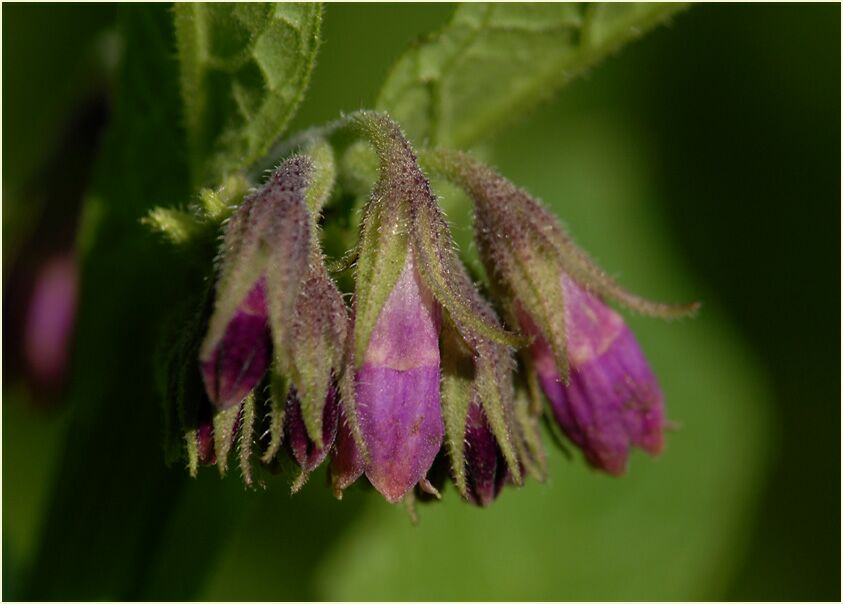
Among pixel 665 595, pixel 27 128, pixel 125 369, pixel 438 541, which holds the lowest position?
pixel 665 595

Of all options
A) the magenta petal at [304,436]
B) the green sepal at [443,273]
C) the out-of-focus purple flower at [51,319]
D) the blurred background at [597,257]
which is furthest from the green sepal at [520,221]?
the out-of-focus purple flower at [51,319]

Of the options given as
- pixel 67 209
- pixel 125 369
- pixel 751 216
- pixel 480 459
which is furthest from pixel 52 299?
pixel 751 216

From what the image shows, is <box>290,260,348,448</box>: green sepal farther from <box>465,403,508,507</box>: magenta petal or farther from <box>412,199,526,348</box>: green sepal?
<box>465,403,508,507</box>: magenta petal

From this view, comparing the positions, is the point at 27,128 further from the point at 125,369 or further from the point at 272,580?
the point at 125,369

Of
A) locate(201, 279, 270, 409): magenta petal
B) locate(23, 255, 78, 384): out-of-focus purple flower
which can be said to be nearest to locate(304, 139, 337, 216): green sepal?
locate(201, 279, 270, 409): magenta petal

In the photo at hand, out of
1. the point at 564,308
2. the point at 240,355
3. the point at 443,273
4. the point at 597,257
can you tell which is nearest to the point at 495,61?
the point at 564,308

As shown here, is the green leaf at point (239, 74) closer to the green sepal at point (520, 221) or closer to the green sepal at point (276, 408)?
the green sepal at point (520, 221)
